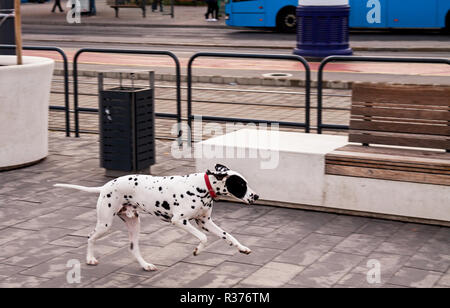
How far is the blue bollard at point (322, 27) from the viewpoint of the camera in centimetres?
1975

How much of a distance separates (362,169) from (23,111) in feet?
13.5

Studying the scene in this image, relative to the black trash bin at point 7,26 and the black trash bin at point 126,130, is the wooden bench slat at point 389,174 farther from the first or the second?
the black trash bin at point 7,26

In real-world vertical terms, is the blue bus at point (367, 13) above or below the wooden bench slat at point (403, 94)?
above

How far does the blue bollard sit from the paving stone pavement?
1231cm

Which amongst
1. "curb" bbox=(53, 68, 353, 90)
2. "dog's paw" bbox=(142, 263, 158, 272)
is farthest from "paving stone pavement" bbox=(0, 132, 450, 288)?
"curb" bbox=(53, 68, 353, 90)

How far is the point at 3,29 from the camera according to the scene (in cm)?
1252

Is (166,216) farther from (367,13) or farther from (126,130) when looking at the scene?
(367,13)

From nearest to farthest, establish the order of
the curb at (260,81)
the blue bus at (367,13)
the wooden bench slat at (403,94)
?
the wooden bench slat at (403,94) → the curb at (260,81) → the blue bus at (367,13)

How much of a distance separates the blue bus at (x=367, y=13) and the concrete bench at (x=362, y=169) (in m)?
20.0

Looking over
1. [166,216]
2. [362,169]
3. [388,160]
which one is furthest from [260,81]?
[166,216]

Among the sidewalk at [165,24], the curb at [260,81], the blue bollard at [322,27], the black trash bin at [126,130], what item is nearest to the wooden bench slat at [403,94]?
the black trash bin at [126,130]

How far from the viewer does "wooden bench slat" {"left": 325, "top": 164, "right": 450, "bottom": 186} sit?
285 inches

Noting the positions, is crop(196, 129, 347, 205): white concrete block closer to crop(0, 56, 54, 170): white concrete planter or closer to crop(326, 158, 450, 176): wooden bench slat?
crop(326, 158, 450, 176): wooden bench slat
